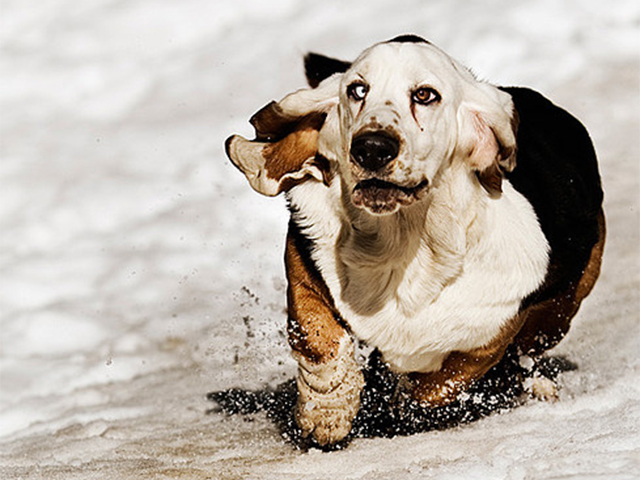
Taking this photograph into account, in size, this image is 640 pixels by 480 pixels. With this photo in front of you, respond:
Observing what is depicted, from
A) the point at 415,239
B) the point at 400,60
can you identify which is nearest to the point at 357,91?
the point at 400,60

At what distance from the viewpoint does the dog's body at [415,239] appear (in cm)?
348

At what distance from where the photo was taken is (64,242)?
6148 millimetres

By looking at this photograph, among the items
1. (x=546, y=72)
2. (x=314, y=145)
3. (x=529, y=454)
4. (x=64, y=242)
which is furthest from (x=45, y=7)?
(x=529, y=454)

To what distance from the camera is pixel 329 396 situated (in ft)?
12.4

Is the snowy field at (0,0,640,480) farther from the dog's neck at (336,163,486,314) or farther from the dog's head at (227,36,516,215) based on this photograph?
the dog's head at (227,36,516,215)

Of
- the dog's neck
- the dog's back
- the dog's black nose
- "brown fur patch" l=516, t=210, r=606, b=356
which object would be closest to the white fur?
the dog's neck

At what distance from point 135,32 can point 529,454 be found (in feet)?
16.3

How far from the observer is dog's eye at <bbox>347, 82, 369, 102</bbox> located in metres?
3.35

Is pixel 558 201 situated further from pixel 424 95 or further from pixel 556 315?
pixel 424 95

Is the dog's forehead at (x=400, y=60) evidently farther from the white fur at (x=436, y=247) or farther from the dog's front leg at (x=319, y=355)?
the dog's front leg at (x=319, y=355)

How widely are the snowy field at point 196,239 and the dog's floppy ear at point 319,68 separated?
3.82ft

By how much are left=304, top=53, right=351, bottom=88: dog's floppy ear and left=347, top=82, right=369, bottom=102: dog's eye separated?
2.02ft

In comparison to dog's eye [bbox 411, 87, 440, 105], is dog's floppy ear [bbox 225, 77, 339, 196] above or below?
below

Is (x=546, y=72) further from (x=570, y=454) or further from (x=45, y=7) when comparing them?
(x=570, y=454)
